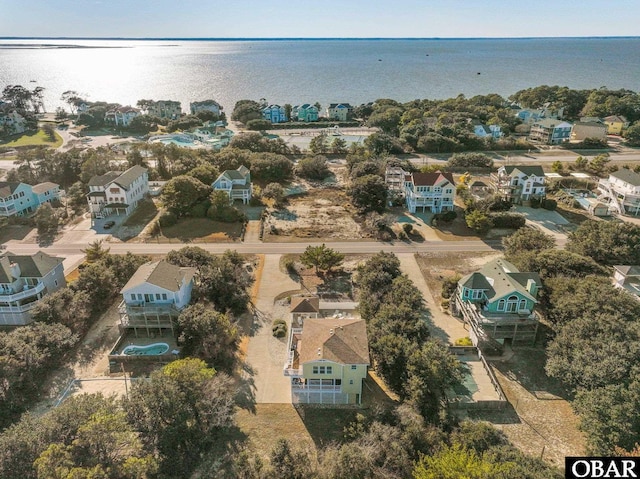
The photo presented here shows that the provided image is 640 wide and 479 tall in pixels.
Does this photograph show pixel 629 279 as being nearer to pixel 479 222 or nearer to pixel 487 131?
pixel 479 222

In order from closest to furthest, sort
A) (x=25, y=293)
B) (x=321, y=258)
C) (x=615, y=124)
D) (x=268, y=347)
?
(x=268, y=347), (x=25, y=293), (x=321, y=258), (x=615, y=124)

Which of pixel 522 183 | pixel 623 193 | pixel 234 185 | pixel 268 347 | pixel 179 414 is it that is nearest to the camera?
pixel 179 414

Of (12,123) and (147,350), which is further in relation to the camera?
(12,123)

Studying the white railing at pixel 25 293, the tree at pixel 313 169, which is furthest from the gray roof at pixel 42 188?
the tree at pixel 313 169

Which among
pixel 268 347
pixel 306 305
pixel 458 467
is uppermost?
pixel 458 467

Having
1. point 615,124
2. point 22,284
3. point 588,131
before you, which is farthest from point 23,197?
point 615,124

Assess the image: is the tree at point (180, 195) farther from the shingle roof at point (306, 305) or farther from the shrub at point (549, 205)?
the shrub at point (549, 205)

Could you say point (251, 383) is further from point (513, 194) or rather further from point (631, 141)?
point (631, 141)
